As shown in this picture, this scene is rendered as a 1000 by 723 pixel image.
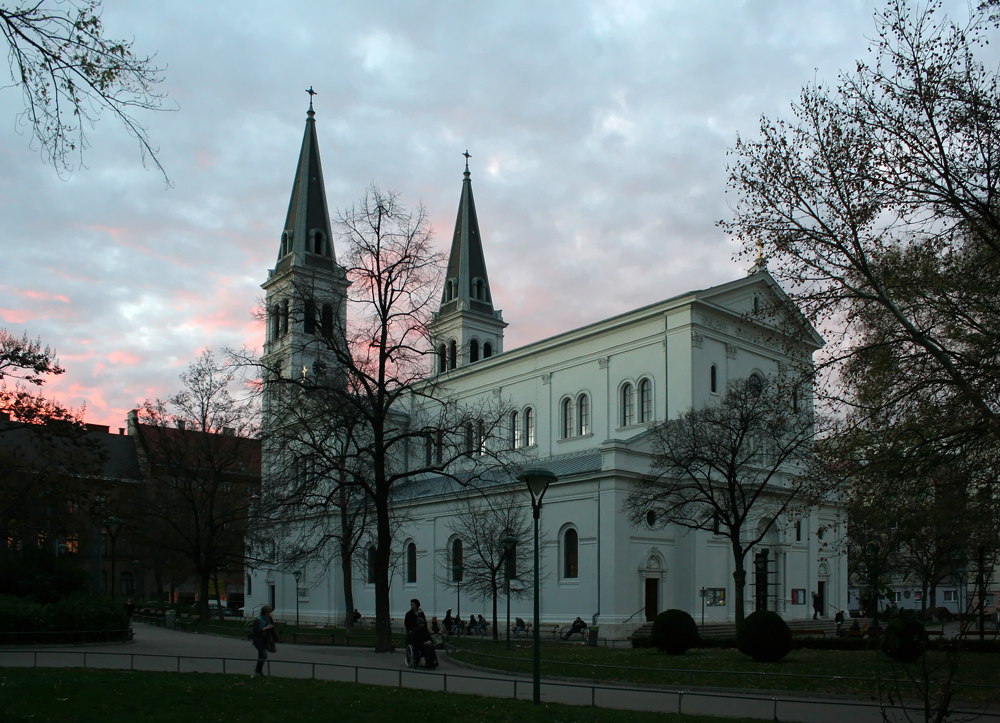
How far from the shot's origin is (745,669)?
2144 centimetres

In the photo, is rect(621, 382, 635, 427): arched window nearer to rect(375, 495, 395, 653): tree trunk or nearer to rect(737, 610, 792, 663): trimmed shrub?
rect(375, 495, 395, 653): tree trunk

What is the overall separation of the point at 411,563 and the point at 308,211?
1228 inches

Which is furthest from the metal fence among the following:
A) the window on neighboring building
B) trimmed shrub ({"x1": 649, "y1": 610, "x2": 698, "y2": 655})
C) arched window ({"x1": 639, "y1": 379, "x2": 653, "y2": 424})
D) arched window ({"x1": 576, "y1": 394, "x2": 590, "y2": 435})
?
arched window ({"x1": 576, "y1": 394, "x2": 590, "y2": 435})

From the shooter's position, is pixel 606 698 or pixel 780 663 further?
pixel 780 663

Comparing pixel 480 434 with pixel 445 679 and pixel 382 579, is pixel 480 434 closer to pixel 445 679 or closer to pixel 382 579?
pixel 382 579

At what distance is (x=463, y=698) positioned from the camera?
51.8 feet

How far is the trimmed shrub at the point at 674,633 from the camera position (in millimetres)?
27094

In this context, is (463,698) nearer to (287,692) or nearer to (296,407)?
(287,692)

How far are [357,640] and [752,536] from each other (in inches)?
839

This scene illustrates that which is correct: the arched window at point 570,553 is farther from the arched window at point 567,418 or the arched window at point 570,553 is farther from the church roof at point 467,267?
the church roof at point 467,267

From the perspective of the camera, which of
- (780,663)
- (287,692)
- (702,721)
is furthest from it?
(780,663)

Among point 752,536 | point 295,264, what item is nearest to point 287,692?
point 752,536

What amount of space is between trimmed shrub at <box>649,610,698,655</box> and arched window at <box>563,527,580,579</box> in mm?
14336

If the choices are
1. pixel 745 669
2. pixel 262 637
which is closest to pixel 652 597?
pixel 745 669
